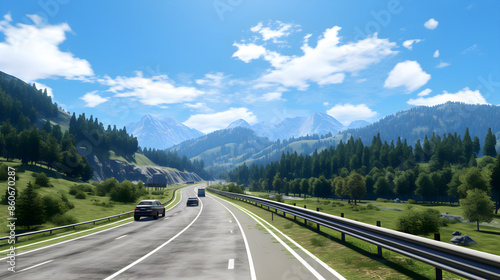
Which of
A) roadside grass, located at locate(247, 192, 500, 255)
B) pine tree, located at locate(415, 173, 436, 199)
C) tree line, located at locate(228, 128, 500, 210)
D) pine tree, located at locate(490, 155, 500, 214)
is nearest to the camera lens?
roadside grass, located at locate(247, 192, 500, 255)

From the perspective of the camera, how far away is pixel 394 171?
13475 cm

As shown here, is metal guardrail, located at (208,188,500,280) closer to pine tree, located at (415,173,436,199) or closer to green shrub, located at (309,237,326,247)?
green shrub, located at (309,237,326,247)

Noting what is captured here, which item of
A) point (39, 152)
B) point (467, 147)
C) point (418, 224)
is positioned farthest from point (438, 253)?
point (467, 147)

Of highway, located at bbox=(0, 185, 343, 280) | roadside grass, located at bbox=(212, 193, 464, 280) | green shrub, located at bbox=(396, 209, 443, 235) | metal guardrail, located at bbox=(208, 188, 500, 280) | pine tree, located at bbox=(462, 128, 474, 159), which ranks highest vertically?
pine tree, located at bbox=(462, 128, 474, 159)

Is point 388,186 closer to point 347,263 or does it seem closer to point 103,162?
point 347,263

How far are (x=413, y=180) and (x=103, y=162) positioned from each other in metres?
163

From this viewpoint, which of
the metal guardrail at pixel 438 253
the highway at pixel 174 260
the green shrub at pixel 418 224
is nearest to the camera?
the metal guardrail at pixel 438 253

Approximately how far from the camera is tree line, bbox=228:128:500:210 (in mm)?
104500

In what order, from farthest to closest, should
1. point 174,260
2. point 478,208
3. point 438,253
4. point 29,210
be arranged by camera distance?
1. point 478,208
2. point 29,210
3. point 174,260
4. point 438,253

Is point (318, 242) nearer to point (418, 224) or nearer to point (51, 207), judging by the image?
point (418, 224)

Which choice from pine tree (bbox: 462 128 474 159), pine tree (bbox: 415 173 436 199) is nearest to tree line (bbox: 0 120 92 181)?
pine tree (bbox: 415 173 436 199)

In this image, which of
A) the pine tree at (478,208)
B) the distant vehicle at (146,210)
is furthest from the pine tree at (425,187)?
the distant vehicle at (146,210)

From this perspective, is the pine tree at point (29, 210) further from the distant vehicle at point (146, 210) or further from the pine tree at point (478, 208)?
the pine tree at point (478, 208)

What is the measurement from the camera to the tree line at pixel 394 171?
343 feet
